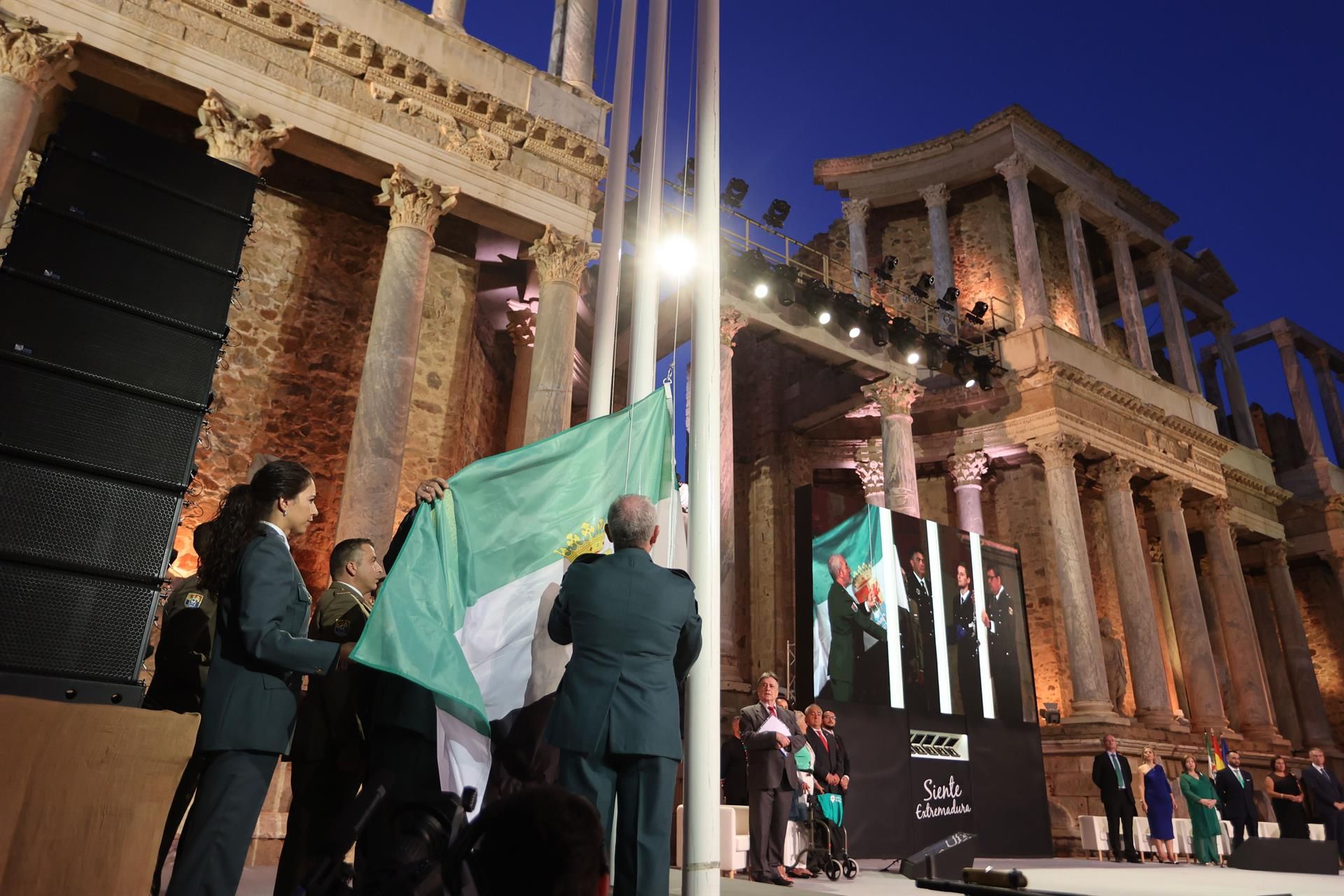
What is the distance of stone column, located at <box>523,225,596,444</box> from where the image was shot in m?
10.1

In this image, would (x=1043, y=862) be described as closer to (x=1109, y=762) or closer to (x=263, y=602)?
(x=1109, y=762)

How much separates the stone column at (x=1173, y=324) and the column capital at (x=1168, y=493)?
3.50m

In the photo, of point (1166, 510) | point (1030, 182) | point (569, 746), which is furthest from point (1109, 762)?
point (1030, 182)

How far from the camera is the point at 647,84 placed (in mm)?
5312

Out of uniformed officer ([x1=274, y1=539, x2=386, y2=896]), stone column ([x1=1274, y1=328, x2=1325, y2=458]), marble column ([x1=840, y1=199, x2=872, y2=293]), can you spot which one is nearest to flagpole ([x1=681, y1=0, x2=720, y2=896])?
uniformed officer ([x1=274, y1=539, x2=386, y2=896])

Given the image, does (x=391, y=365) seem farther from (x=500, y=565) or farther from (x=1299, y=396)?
(x=1299, y=396)

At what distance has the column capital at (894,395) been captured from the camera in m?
16.1

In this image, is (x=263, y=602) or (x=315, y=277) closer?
(x=263, y=602)

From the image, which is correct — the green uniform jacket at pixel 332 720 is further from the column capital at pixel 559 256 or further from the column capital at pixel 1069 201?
the column capital at pixel 1069 201

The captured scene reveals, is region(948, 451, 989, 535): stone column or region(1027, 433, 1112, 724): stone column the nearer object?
region(1027, 433, 1112, 724): stone column

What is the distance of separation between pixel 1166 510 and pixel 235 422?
18.2m

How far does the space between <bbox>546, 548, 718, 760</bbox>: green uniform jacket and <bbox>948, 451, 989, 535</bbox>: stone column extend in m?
15.4

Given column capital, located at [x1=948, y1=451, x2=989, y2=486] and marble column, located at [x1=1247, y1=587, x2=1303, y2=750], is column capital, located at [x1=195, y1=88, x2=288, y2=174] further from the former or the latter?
marble column, located at [x1=1247, y1=587, x2=1303, y2=750]

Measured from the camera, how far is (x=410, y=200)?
33.3 ft
